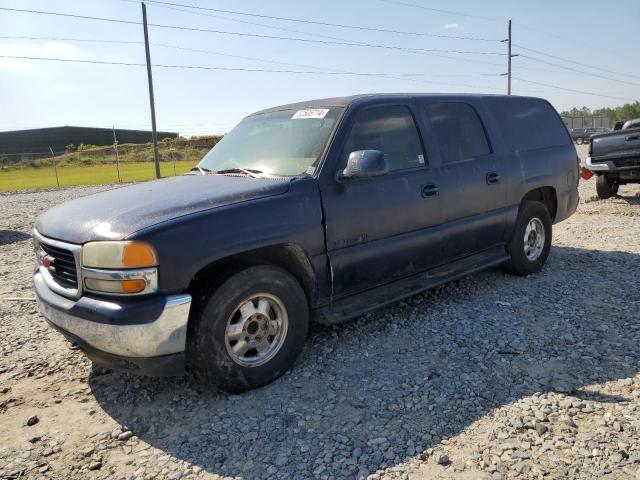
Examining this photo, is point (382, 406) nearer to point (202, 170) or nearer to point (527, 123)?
point (202, 170)

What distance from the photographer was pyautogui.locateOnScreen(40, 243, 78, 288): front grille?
9.88 ft

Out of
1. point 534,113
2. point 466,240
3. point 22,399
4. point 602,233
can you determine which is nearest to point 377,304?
point 466,240

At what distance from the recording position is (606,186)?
10.5 m

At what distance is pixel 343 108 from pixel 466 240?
1685mm

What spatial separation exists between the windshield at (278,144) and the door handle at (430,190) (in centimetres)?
95

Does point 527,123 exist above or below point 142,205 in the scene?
above

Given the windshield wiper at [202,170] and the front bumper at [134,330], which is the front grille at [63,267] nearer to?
the front bumper at [134,330]

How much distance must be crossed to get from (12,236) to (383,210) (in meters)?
8.07

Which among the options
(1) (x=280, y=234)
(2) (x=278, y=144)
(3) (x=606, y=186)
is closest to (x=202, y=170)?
(2) (x=278, y=144)

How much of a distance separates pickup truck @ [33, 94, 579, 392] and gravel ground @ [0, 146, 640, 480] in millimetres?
340

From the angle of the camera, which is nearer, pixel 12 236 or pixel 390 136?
pixel 390 136

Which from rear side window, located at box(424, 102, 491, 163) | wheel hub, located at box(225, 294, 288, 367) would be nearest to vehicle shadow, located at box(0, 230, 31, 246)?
wheel hub, located at box(225, 294, 288, 367)

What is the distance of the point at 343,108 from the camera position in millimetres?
3873

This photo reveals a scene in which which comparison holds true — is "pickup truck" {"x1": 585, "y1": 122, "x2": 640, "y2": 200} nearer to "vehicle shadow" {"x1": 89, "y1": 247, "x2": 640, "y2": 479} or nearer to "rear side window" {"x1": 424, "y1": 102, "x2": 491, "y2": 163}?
"vehicle shadow" {"x1": 89, "y1": 247, "x2": 640, "y2": 479}
